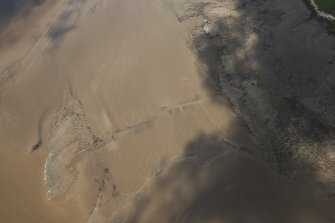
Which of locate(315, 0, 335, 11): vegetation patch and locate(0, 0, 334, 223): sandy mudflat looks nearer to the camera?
locate(0, 0, 334, 223): sandy mudflat

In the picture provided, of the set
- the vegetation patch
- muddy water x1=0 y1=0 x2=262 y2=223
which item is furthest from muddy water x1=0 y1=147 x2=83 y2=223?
the vegetation patch

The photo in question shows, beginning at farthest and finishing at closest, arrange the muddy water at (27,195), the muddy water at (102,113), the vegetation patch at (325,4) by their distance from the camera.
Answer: the vegetation patch at (325,4), the muddy water at (102,113), the muddy water at (27,195)

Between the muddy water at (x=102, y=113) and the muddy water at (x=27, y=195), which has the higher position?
A: the muddy water at (x=102, y=113)

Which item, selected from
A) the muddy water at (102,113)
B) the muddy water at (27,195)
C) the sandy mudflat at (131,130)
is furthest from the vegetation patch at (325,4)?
the muddy water at (27,195)

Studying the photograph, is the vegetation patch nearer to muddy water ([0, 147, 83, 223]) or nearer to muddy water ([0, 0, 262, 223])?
muddy water ([0, 0, 262, 223])

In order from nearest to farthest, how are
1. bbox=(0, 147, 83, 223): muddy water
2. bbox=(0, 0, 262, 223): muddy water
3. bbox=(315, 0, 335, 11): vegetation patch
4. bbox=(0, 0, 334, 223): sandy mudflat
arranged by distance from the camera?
bbox=(0, 0, 334, 223): sandy mudflat
bbox=(0, 147, 83, 223): muddy water
bbox=(0, 0, 262, 223): muddy water
bbox=(315, 0, 335, 11): vegetation patch

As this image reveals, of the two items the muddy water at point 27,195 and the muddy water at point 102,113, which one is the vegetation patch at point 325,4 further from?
the muddy water at point 27,195

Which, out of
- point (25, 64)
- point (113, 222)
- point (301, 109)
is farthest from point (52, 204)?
point (301, 109)

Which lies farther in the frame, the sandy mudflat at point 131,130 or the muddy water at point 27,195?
the muddy water at point 27,195

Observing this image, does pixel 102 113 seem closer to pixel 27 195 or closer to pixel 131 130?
pixel 131 130

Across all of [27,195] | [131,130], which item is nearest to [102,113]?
[131,130]
